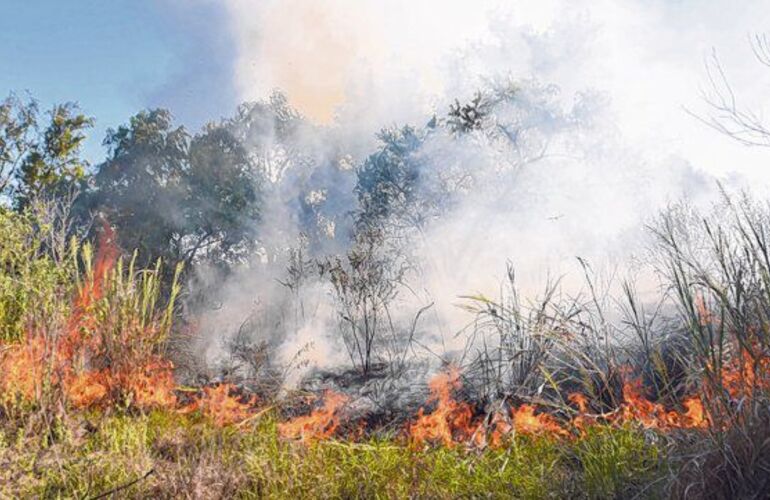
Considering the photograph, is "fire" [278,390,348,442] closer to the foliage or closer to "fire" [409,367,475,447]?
"fire" [409,367,475,447]

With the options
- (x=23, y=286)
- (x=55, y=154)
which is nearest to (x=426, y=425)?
(x=23, y=286)

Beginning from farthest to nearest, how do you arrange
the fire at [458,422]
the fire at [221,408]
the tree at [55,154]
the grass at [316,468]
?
1. the tree at [55,154]
2. the fire at [221,408]
3. the fire at [458,422]
4. the grass at [316,468]

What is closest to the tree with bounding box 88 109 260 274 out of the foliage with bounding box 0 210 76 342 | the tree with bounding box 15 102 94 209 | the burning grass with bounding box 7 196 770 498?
the tree with bounding box 15 102 94 209

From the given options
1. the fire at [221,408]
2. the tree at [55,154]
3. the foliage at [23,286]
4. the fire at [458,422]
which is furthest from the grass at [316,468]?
the tree at [55,154]

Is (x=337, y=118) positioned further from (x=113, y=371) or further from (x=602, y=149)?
(x=113, y=371)

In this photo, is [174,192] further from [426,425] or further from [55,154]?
[426,425]

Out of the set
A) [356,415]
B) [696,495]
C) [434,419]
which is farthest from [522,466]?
[356,415]

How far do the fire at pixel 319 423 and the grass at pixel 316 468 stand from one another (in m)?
0.30

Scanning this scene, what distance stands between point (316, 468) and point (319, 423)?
5.87 ft

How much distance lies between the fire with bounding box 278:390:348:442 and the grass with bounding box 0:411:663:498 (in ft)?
0.97

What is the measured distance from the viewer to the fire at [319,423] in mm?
4473

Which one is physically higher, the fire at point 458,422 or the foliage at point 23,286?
the foliage at point 23,286

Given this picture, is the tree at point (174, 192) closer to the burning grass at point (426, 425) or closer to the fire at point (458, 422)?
the burning grass at point (426, 425)

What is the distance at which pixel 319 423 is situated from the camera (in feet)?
17.8
